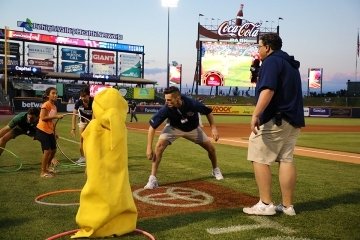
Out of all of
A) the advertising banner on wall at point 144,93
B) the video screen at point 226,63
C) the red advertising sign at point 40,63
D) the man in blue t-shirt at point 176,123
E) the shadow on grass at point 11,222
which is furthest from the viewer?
the advertising banner on wall at point 144,93

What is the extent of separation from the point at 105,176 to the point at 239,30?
56.9 metres

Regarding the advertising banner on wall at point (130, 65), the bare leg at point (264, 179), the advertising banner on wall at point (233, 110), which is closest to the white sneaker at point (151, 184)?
the bare leg at point (264, 179)

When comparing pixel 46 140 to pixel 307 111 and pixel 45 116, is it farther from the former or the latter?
pixel 307 111

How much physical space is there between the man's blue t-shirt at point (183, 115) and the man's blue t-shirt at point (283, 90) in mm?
2158

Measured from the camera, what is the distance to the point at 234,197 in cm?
660

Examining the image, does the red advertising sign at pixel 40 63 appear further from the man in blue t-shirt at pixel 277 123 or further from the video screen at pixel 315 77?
the man in blue t-shirt at pixel 277 123

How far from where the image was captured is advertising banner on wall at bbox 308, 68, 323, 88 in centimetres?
7900

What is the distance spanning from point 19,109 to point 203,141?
40.9 meters

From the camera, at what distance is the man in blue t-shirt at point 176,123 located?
6999 mm

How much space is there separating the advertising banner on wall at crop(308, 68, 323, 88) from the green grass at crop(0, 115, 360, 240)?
72.2 m

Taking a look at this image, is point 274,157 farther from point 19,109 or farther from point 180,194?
point 19,109

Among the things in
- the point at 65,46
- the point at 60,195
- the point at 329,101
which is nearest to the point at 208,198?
the point at 60,195

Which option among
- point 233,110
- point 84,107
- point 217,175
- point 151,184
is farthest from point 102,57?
point 151,184

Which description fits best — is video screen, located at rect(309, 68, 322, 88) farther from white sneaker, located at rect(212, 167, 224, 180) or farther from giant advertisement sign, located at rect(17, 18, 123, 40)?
white sneaker, located at rect(212, 167, 224, 180)
